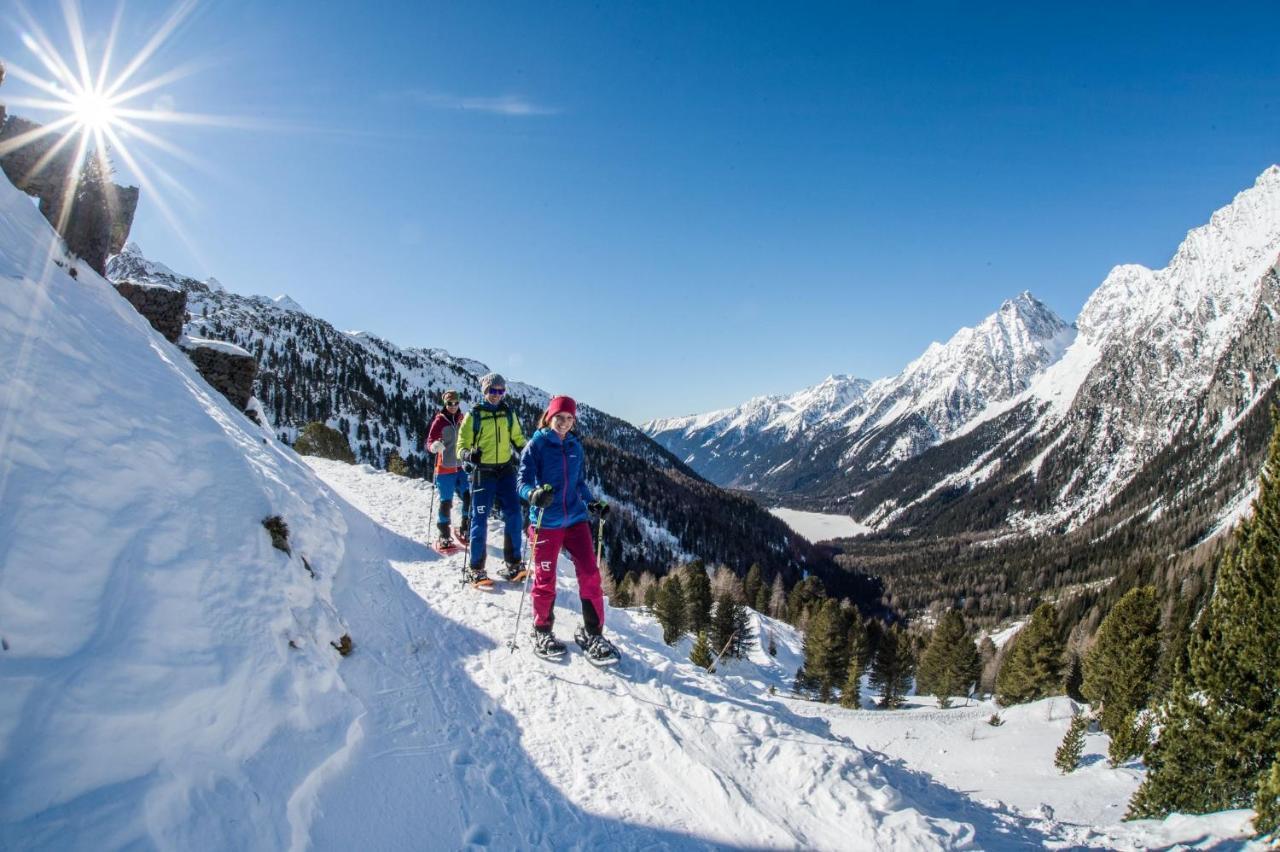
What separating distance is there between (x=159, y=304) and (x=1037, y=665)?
6201 cm

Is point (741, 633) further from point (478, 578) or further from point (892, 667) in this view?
point (478, 578)

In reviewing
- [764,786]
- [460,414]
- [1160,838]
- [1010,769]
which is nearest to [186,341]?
[460,414]

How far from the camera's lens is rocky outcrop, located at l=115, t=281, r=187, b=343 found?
1644 centimetres

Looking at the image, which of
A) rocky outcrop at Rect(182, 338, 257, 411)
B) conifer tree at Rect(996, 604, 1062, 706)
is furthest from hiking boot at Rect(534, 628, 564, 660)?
conifer tree at Rect(996, 604, 1062, 706)

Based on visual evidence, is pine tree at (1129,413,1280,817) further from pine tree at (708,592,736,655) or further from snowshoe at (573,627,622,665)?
pine tree at (708,592,736,655)

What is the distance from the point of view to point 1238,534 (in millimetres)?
12891

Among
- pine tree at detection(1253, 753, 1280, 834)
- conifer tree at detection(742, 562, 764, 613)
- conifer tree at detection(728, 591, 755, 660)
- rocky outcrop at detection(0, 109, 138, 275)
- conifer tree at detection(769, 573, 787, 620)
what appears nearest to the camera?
pine tree at detection(1253, 753, 1280, 834)

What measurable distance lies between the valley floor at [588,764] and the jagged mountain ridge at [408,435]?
9437cm

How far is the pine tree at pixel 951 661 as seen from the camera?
5166 centimetres

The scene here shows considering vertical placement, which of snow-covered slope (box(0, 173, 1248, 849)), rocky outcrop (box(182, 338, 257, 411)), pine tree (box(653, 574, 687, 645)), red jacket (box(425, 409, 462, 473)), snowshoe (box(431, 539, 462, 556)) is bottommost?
pine tree (box(653, 574, 687, 645))

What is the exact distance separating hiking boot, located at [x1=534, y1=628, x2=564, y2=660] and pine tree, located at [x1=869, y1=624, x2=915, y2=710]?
54348 millimetres

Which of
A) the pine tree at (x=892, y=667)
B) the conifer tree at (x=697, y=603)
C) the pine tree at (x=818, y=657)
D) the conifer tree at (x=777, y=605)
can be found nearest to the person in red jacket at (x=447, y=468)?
the conifer tree at (x=697, y=603)

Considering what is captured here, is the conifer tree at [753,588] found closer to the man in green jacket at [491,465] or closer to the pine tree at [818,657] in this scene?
the pine tree at [818,657]

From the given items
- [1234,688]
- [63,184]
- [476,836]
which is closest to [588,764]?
[476,836]
